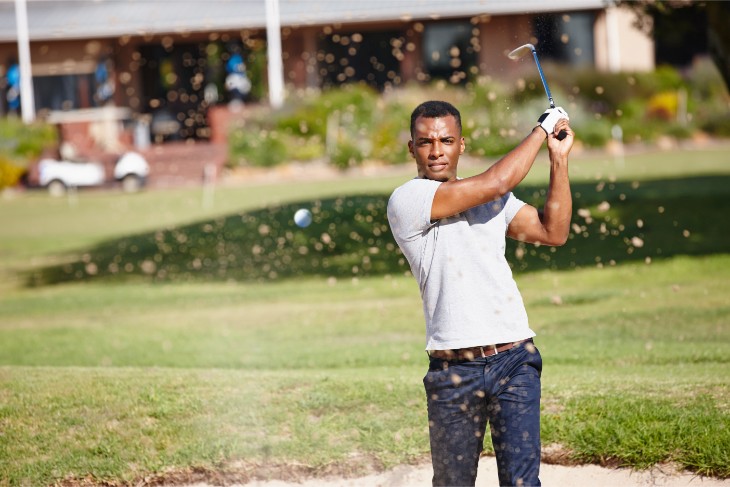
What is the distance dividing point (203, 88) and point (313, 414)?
108 feet

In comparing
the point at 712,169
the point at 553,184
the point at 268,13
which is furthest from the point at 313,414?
the point at 268,13

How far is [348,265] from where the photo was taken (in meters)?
15.9

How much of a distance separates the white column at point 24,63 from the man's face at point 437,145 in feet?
112

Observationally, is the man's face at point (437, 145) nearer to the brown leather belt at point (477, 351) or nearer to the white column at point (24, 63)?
the brown leather belt at point (477, 351)

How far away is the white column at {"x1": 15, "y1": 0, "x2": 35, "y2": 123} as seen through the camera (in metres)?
36.8

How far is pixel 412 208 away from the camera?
432cm

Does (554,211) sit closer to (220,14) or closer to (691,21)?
(691,21)

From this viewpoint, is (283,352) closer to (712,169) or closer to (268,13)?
(712,169)

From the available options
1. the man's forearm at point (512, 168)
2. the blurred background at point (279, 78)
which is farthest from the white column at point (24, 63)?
the man's forearm at point (512, 168)

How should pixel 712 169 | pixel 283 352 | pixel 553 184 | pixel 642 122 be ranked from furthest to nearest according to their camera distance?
pixel 642 122 → pixel 712 169 → pixel 283 352 → pixel 553 184

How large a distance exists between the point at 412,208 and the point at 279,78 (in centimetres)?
3162

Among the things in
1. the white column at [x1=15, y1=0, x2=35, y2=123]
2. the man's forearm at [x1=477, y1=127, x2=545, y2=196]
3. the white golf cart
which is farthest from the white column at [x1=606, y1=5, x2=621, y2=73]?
the man's forearm at [x1=477, y1=127, x2=545, y2=196]

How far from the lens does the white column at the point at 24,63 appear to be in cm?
3678

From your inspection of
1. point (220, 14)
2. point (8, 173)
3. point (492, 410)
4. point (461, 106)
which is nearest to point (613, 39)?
point (461, 106)
